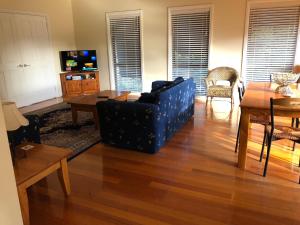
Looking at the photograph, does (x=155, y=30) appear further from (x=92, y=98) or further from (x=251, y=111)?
(x=251, y=111)

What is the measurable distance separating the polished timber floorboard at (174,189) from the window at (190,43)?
10.1ft

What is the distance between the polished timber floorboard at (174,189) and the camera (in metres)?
2.11

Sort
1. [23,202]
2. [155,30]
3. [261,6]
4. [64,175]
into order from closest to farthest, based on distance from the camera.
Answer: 1. [23,202]
2. [64,175]
3. [261,6]
4. [155,30]

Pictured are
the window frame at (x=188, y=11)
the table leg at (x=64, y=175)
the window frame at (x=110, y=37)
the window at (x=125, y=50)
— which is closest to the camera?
the table leg at (x=64, y=175)

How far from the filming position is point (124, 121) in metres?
3.27

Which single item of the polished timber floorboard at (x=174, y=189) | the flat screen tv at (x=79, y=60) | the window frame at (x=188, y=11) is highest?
the window frame at (x=188, y=11)

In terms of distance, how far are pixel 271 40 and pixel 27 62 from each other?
5.66 metres

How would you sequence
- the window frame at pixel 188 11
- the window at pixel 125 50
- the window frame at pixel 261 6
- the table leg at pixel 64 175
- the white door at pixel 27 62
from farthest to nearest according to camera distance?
the window at pixel 125 50 → the window frame at pixel 188 11 → the white door at pixel 27 62 → the window frame at pixel 261 6 → the table leg at pixel 64 175

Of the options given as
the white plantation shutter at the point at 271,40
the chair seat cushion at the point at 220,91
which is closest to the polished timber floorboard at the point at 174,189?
the chair seat cushion at the point at 220,91

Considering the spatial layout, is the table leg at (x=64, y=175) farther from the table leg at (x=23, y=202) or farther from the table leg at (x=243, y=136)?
the table leg at (x=243, y=136)

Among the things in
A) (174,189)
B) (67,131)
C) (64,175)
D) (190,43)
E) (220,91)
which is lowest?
(174,189)

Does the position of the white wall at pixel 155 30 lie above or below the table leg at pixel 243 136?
above

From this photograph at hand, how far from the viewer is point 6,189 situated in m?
1.04

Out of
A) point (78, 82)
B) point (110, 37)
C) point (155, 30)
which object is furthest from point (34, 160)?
point (110, 37)
